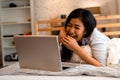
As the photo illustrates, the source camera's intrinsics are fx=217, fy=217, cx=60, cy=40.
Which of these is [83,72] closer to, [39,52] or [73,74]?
[73,74]

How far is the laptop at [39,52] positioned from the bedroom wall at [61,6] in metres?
2.95

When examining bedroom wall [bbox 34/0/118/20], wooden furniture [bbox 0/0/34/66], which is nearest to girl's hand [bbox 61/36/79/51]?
bedroom wall [bbox 34/0/118/20]

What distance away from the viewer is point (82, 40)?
4.28 ft

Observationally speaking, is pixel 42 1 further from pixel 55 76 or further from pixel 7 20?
pixel 55 76

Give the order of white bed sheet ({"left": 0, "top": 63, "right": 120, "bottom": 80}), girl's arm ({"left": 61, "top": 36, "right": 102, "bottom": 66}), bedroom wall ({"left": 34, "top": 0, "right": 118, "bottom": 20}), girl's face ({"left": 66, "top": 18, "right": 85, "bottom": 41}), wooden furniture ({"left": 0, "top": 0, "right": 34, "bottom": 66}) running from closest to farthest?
white bed sheet ({"left": 0, "top": 63, "right": 120, "bottom": 80}), girl's arm ({"left": 61, "top": 36, "right": 102, "bottom": 66}), girl's face ({"left": 66, "top": 18, "right": 85, "bottom": 41}), bedroom wall ({"left": 34, "top": 0, "right": 118, "bottom": 20}), wooden furniture ({"left": 0, "top": 0, "right": 34, "bottom": 66})

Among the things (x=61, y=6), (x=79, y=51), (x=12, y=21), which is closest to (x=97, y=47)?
(x=79, y=51)

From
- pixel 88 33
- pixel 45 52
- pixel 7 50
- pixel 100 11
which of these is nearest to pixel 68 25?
pixel 88 33

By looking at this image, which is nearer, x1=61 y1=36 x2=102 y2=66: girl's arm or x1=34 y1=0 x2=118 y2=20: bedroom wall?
x1=61 y1=36 x2=102 y2=66: girl's arm

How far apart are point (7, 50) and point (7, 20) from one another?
0.59 metres

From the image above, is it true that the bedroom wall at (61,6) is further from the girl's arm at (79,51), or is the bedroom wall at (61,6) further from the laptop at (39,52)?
the laptop at (39,52)

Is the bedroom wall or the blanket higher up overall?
the bedroom wall

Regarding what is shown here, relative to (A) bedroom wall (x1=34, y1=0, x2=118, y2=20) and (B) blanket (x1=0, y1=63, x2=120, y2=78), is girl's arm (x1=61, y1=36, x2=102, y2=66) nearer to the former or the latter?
(B) blanket (x1=0, y1=63, x2=120, y2=78)

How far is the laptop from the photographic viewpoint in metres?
0.99

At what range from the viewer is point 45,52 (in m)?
1.02
